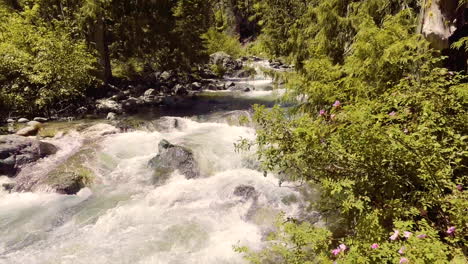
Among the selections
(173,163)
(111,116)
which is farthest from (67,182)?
(111,116)

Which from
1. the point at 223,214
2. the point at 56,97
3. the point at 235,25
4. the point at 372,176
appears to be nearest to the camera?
the point at 372,176

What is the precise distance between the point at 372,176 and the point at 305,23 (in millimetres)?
5484

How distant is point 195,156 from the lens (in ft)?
30.4

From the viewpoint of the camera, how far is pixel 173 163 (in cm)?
882

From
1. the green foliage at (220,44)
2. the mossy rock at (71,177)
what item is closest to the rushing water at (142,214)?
the mossy rock at (71,177)

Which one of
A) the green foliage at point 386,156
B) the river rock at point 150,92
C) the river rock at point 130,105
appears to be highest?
the green foliage at point 386,156

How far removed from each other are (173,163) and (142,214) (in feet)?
7.63

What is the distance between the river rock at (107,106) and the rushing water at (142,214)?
214 inches

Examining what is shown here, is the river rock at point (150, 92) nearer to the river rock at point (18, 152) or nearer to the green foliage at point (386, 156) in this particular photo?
the river rock at point (18, 152)

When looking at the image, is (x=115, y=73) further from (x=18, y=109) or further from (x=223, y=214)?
(x=223, y=214)

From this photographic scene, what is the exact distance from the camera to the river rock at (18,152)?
28.6ft

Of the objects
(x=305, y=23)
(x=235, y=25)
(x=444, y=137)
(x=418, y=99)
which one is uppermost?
(x=235, y=25)

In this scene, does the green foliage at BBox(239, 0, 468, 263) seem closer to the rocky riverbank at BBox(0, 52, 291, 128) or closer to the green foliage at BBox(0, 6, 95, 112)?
the rocky riverbank at BBox(0, 52, 291, 128)

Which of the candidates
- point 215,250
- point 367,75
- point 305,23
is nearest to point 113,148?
point 215,250
